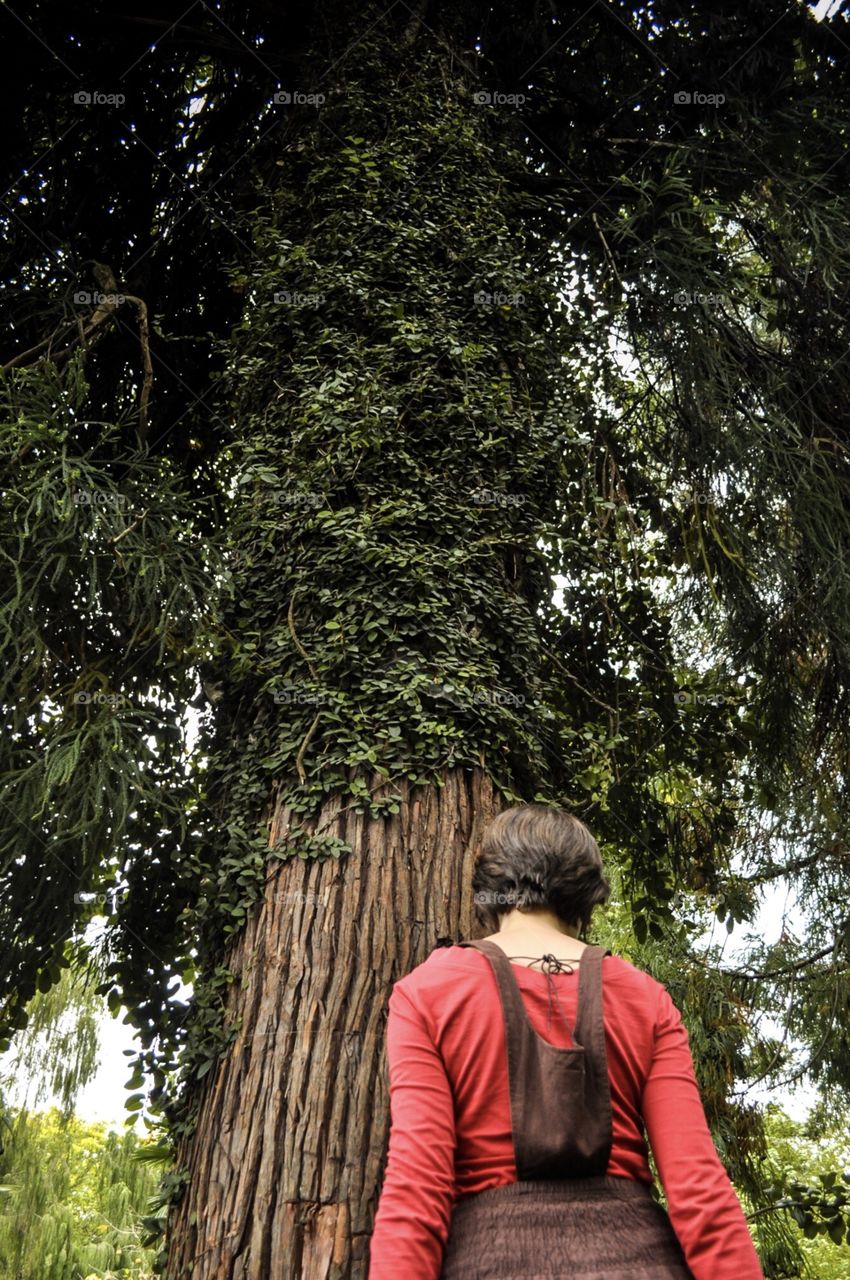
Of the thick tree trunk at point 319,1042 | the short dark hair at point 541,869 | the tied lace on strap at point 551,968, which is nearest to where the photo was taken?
the tied lace on strap at point 551,968

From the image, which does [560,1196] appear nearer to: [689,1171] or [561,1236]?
[561,1236]

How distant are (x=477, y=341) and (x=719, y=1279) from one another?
127 inches

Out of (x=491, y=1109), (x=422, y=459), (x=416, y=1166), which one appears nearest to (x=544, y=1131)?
(x=491, y=1109)

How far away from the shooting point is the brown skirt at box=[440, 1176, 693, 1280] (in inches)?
62.1

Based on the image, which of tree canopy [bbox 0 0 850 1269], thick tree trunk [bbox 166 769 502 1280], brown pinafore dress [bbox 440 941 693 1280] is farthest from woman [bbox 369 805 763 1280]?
tree canopy [bbox 0 0 850 1269]

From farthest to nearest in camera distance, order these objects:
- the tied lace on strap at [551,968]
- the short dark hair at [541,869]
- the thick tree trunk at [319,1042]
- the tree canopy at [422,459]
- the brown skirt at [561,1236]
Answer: the tree canopy at [422,459], the thick tree trunk at [319,1042], the short dark hair at [541,869], the tied lace on strap at [551,968], the brown skirt at [561,1236]

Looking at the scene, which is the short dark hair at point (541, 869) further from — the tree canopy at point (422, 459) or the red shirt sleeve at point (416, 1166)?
the tree canopy at point (422, 459)

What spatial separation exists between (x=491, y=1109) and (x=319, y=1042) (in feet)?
3.00

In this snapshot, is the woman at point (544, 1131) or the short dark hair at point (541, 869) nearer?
the woman at point (544, 1131)

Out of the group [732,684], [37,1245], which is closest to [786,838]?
[732,684]

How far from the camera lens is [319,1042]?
2525mm

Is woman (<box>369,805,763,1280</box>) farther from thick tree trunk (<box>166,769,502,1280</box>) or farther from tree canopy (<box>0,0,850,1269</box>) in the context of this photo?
tree canopy (<box>0,0,850,1269</box>)

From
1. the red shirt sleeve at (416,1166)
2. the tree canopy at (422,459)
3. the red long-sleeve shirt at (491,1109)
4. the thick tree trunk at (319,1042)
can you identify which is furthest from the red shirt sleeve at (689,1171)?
the tree canopy at (422,459)

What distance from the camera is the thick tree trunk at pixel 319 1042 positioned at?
232 centimetres
